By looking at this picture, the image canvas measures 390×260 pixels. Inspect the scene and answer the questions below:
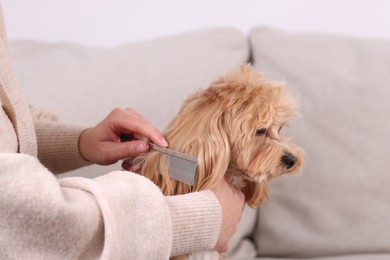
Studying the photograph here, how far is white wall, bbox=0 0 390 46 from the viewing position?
162 centimetres

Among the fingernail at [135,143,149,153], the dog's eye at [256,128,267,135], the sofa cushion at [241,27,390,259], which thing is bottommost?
the sofa cushion at [241,27,390,259]

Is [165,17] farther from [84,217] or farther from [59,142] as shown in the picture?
[84,217]

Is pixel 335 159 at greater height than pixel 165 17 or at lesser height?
lesser

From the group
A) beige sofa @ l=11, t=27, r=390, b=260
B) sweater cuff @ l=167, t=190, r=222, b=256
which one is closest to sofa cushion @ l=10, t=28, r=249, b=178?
beige sofa @ l=11, t=27, r=390, b=260

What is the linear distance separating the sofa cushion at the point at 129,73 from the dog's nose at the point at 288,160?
460 millimetres

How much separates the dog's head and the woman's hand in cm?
3

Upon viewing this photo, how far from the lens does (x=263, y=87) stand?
892 millimetres


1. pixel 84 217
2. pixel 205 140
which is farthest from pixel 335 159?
pixel 84 217

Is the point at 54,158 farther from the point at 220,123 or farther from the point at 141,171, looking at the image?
the point at 220,123

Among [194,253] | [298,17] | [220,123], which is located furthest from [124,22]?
[194,253]

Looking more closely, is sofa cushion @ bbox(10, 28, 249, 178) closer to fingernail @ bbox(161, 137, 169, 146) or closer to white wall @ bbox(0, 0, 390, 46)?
white wall @ bbox(0, 0, 390, 46)

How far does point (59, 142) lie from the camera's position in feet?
3.41

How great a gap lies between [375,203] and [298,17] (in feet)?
2.11

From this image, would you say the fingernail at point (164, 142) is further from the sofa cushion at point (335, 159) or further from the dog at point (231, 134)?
the sofa cushion at point (335, 159)
